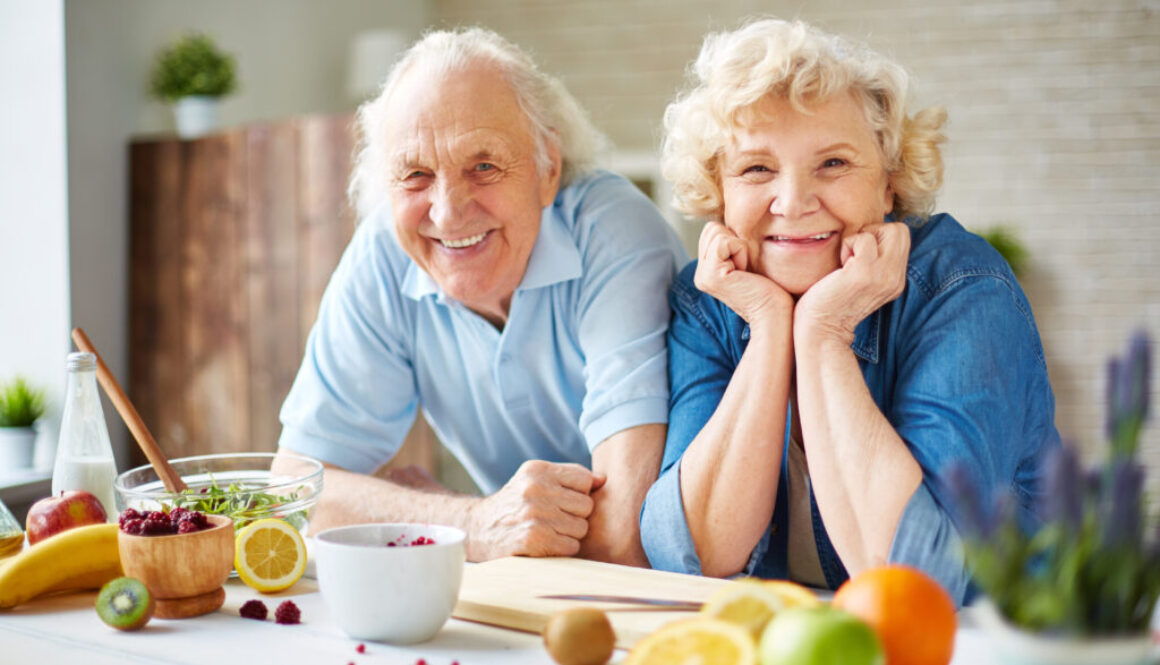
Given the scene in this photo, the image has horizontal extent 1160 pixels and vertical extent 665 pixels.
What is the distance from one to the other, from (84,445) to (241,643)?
52cm

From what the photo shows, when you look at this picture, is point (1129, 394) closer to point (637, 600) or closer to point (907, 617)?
point (907, 617)

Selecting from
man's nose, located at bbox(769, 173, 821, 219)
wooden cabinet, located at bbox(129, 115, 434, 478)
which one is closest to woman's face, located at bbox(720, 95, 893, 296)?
man's nose, located at bbox(769, 173, 821, 219)

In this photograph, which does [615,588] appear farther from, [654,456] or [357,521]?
[357,521]

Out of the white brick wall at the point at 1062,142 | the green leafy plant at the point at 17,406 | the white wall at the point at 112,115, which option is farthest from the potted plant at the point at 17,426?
the white brick wall at the point at 1062,142

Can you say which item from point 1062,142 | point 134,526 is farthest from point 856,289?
point 1062,142

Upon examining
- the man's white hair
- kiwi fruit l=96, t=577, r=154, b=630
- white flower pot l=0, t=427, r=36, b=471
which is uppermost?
the man's white hair

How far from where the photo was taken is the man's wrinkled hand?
134 cm

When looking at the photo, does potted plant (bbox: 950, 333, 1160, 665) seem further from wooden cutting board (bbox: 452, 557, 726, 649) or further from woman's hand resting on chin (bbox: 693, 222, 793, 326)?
woman's hand resting on chin (bbox: 693, 222, 793, 326)

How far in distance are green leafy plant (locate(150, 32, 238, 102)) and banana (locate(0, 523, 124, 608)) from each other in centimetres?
278

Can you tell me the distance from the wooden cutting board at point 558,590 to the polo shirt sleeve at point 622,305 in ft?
0.99

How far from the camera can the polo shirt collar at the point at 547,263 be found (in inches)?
66.9

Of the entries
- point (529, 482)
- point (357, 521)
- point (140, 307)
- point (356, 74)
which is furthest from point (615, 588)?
point (356, 74)

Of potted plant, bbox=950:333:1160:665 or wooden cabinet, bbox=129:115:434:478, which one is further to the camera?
wooden cabinet, bbox=129:115:434:478

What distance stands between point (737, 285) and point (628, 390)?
0.23m
